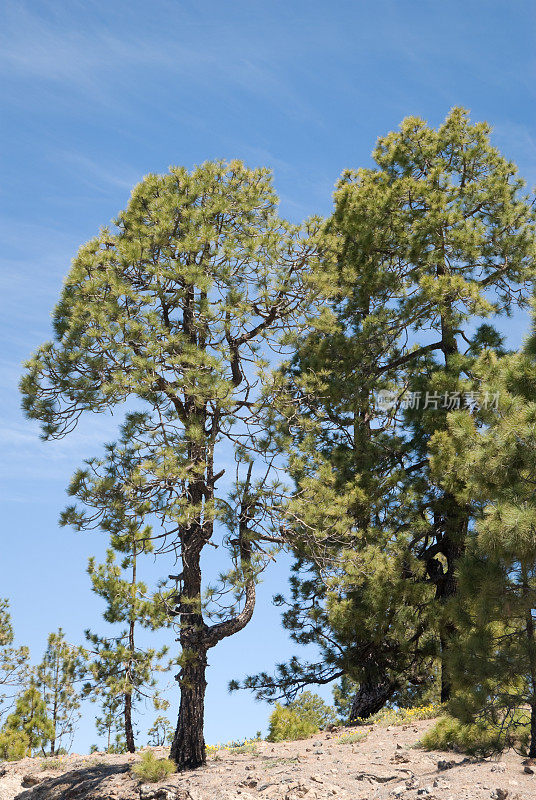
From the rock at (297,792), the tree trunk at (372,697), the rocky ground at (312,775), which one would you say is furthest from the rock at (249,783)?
the tree trunk at (372,697)

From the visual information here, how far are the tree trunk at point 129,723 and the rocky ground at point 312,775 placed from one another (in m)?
0.53

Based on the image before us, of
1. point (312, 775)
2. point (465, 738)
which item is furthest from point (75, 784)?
point (465, 738)

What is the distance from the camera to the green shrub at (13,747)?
39.4 feet

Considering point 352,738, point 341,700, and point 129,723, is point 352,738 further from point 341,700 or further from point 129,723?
point 341,700

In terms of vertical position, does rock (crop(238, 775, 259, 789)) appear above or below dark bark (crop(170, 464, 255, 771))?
Result: below

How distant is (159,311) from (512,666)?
6.55m

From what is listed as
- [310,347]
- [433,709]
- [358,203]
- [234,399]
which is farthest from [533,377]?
[358,203]

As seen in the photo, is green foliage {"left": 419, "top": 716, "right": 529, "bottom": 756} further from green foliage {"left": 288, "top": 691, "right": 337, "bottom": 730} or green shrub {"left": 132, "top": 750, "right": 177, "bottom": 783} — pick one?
green foliage {"left": 288, "top": 691, "right": 337, "bottom": 730}

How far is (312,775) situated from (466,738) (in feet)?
5.62

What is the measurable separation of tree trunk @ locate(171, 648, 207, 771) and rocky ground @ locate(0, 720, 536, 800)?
254 millimetres

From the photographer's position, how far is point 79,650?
36.3 feet

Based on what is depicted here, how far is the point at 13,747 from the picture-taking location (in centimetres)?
1215

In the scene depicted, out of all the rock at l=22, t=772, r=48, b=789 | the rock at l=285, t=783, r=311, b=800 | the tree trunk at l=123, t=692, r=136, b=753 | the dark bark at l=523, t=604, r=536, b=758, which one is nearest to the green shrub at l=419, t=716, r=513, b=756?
the dark bark at l=523, t=604, r=536, b=758

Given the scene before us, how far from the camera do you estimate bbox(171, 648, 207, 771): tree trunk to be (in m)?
9.23
